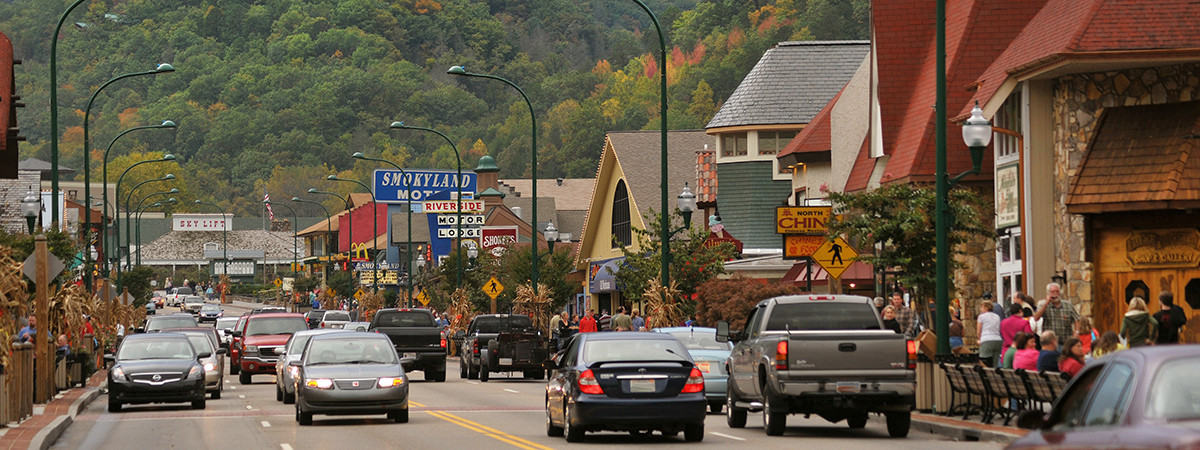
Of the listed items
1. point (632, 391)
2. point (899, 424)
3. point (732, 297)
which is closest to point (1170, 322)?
point (899, 424)

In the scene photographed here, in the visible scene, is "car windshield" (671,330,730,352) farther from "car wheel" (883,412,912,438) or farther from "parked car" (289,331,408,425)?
"car wheel" (883,412,912,438)

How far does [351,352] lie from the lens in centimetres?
2444

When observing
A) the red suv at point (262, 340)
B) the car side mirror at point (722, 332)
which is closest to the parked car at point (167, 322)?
the red suv at point (262, 340)

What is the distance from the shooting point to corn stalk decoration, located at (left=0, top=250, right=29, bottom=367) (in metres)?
21.8

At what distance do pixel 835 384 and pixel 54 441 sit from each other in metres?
10.1

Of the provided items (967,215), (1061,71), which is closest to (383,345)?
(967,215)

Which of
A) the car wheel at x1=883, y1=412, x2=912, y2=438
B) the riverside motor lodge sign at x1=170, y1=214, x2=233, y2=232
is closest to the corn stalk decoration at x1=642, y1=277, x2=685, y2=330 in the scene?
the car wheel at x1=883, y1=412, x2=912, y2=438

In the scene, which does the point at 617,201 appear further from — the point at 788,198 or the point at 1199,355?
the point at 1199,355

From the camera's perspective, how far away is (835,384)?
19812 millimetres

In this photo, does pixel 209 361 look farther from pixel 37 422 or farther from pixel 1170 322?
pixel 1170 322

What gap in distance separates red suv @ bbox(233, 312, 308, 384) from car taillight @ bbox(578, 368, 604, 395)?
2140 cm

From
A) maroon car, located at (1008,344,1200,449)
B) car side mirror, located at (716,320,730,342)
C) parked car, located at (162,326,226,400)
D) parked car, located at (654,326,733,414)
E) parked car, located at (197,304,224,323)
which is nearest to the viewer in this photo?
maroon car, located at (1008,344,1200,449)

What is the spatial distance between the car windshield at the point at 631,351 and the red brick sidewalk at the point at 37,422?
663cm

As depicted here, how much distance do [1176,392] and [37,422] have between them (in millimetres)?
18920
